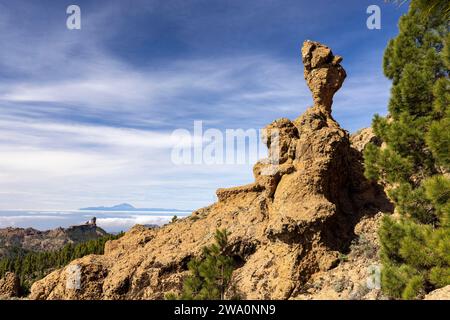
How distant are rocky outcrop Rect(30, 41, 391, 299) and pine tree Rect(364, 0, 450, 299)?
595 centimetres

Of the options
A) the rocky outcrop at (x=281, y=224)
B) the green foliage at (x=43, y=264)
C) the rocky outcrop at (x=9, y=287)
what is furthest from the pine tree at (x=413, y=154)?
the green foliage at (x=43, y=264)

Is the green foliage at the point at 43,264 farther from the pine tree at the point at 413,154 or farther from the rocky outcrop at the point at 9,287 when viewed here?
the pine tree at the point at 413,154

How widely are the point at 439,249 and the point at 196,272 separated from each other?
12.5 m

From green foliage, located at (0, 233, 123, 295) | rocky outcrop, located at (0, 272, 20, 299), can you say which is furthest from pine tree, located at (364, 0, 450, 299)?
green foliage, located at (0, 233, 123, 295)

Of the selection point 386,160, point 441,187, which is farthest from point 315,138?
point 441,187

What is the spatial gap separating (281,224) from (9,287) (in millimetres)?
33586

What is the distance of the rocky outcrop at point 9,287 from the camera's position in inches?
1482

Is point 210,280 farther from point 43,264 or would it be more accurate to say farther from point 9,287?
point 43,264

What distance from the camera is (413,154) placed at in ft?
47.5

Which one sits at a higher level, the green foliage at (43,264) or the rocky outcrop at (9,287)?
the rocky outcrop at (9,287)

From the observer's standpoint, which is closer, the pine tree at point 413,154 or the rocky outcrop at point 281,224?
the pine tree at point 413,154

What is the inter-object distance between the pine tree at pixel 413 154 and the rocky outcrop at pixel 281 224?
5.95m
